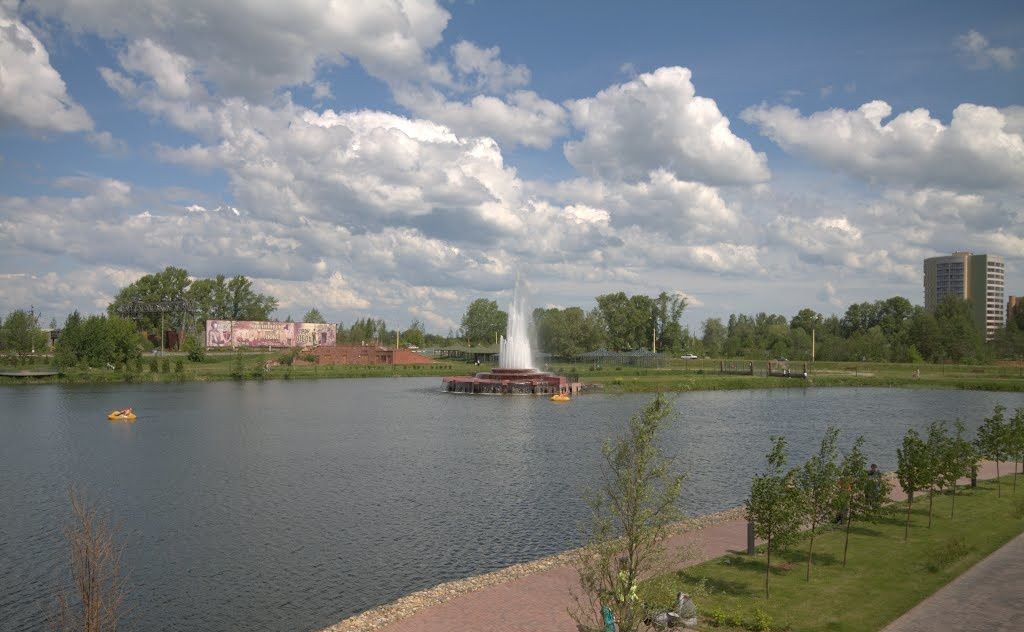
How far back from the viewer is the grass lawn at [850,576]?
15.0m

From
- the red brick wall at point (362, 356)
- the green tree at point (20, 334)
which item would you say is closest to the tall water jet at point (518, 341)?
the red brick wall at point (362, 356)

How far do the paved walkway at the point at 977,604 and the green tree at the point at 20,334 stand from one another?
148111 millimetres

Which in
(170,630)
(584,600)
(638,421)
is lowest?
(170,630)

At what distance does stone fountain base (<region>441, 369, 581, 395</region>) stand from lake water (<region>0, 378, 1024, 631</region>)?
10.6 meters

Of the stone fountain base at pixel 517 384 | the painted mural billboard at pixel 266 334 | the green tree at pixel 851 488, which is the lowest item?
the stone fountain base at pixel 517 384

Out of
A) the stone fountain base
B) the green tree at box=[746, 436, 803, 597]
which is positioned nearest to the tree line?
the green tree at box=[746, 436, 803, 597]

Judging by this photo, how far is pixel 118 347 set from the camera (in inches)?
4304

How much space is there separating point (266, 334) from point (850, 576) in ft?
487

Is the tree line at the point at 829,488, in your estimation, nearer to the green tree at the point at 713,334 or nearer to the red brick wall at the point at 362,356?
the red brick wall at the point at 362,356

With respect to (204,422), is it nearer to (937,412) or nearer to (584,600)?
(584,600)

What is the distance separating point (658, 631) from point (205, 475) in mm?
27252

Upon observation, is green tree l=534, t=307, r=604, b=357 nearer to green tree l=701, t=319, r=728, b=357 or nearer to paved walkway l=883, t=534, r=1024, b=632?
green tree l=701, t=319, r=728, b=357

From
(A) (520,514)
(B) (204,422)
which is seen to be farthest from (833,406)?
(B) (204,422)

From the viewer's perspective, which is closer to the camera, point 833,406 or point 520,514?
point 520,514
